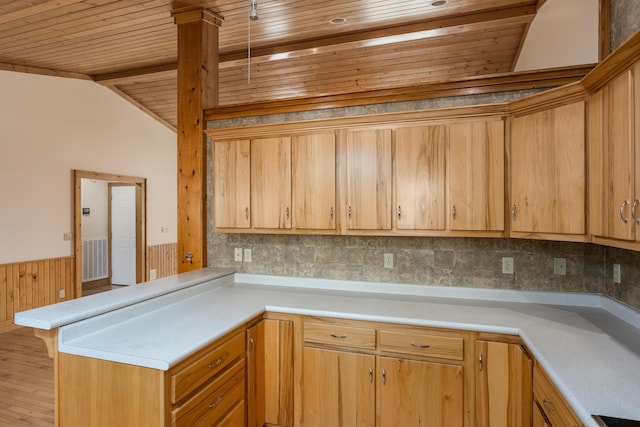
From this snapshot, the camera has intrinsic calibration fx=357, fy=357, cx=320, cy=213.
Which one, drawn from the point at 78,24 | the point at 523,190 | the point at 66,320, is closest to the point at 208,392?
the point at 66,320

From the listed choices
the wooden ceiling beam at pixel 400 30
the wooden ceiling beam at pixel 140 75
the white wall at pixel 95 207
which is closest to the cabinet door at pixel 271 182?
the wooden ceiling beam at pixel 400 30

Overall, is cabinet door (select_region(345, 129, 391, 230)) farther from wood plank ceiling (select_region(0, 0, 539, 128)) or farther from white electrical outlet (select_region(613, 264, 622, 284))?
white electrical outlet (select_region(613, 264, 622, 284))

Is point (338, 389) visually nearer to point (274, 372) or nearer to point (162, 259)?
point (274, 372)

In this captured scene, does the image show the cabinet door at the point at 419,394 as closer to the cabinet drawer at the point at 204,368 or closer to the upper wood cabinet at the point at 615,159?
the cabinet drawer at the point at 204,368

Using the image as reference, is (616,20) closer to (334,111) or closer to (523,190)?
(523,190)

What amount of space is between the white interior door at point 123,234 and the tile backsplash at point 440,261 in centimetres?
458

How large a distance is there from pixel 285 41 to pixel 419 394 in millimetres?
3666

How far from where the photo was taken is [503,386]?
6.42 ft

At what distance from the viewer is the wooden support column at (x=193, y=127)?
3.16 m

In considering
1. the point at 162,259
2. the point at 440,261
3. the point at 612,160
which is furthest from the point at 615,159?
the point at 162,259

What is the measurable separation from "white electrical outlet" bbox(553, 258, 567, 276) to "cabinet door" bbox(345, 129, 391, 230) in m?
1.16

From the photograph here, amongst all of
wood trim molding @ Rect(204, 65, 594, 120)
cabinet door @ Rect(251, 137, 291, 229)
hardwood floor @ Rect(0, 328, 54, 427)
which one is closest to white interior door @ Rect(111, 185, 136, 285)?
hardwood floor @ Rect(0, 328, 54, 427)

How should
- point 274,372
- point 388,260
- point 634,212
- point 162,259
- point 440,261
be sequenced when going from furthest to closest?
point 162,259 → point 388,260 → point 440,261 → point 274,372 → point 634,212

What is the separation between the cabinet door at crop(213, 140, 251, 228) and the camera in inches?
113
